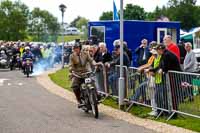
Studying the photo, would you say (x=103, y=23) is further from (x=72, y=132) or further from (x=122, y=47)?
(x=72, y=132)

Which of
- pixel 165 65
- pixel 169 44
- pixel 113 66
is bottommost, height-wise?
pixel 113 66

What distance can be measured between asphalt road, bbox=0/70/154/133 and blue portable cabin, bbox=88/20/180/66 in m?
6.33

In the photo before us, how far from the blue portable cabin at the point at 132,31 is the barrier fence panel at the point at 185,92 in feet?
36.6

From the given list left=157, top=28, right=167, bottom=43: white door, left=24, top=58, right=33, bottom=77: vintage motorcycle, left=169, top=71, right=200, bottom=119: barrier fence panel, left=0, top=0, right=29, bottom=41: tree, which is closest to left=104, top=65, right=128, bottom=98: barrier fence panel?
left=169, top=71, right=200, bottom=119: barrier fence panel

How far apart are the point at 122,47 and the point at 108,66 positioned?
4.59 ft

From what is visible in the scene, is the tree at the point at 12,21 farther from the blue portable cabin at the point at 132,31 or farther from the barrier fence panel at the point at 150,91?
the barrier fence panel at the point at 150,91

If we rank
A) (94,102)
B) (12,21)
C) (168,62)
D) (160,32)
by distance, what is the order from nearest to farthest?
(168,62) → (94,102) → (160,32) → (12,21)

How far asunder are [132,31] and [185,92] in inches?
469

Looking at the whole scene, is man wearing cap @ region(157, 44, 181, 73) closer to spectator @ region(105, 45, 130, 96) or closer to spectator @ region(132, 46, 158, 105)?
spectator @ region(132, 46, 158, 105)

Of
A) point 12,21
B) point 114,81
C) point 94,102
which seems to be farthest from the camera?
point 12,21

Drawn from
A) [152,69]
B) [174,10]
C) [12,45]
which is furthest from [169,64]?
[174,10]

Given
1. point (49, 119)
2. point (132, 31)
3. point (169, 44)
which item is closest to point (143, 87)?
point (169, 44)

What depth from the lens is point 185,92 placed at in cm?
1203

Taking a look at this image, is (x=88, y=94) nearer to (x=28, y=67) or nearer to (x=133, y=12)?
(x=28, y=67)
